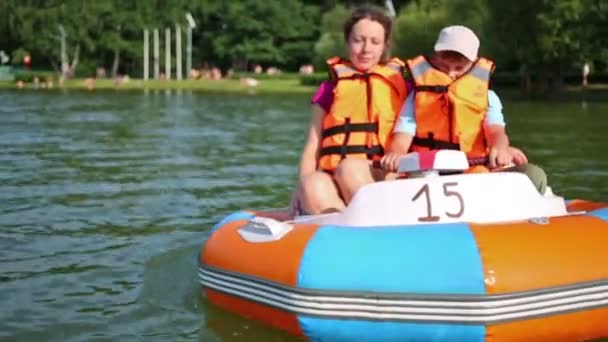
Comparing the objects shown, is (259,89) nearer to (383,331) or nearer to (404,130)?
(404,130)

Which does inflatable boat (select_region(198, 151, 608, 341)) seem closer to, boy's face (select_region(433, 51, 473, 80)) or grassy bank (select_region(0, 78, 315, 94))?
boy's face (select_region(433, 51, 473, 80))

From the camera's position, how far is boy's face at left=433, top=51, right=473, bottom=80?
484 centimetres

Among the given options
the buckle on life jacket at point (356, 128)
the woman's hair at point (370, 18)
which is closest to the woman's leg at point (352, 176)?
the buckle on life jacket at point (356, 128)

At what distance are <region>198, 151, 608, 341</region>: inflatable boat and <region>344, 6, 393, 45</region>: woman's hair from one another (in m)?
0.89

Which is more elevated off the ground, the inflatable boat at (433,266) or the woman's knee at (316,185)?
the woman's knee at (316,185)

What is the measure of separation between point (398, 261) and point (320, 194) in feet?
3.08

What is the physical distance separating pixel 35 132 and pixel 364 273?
39.4 ft

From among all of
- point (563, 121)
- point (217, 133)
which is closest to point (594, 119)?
point (563, 121)

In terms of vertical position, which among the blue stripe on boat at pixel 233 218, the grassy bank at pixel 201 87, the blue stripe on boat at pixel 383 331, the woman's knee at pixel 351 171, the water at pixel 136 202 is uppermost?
the woman's knee at pixel 351 171

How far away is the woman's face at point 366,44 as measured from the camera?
4.91 m

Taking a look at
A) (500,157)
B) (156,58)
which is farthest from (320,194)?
(156,58)

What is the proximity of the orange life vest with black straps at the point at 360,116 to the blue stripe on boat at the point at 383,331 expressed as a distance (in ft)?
3.82

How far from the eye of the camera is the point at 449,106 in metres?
4.84

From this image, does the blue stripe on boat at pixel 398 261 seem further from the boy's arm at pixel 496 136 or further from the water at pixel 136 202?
the boy's arm at pixel 496 136
